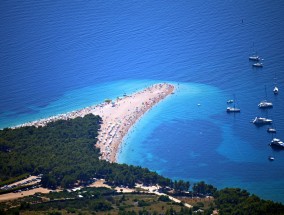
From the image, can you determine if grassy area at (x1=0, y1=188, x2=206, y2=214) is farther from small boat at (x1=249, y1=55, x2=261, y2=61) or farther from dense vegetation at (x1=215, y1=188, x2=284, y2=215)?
small boat at (x1=249, y1=55, x2=261, y2=61)

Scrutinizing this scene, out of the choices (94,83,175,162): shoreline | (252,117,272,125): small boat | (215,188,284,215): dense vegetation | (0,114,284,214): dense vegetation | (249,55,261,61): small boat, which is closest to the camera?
(215,188,284,215): dense vegetation

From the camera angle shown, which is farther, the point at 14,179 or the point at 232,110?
the point at 232,110

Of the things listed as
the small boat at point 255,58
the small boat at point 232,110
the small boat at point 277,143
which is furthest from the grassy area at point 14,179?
the small boat at point 255,58

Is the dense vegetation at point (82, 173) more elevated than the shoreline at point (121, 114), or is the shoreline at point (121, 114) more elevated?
the shoreline at point (121, 114)

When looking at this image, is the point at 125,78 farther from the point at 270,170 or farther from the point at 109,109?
the point at 270,170

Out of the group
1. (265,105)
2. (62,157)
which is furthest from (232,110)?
(62,157)

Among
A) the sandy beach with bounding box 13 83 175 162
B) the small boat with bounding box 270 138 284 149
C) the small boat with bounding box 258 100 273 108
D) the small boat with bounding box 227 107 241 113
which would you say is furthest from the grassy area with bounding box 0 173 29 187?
the small boat with bounding box 258 100 273 108

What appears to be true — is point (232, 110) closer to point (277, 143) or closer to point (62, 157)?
point (277, 143)

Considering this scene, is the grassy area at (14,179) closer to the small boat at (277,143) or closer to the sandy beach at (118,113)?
the sandy beach at (118,113)
